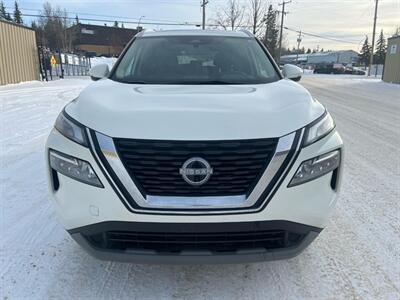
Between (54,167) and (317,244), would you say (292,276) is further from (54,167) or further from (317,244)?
(54,167)

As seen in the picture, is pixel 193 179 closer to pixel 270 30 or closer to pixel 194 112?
pixel 194 112

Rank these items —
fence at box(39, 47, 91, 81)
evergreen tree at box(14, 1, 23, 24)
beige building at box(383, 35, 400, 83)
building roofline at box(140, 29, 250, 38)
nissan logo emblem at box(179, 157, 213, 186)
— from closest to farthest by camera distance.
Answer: nissan logo emblem at box(179, 157, 213, 186)
building roofline at box(140, 29, 250, 38)
fence at box(39, 47, 91, 81)
beige building at box(383, 35, 400, 83)
evergreen tree at box(14, 1, 23, 24)

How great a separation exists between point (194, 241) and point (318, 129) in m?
1.03

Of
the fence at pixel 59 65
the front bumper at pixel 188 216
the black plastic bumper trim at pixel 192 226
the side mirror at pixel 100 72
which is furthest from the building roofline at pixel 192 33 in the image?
the fence at pixel 59 65

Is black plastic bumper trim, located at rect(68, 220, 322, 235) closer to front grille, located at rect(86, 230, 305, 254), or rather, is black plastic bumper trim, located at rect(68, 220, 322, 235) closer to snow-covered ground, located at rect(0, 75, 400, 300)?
front grille, located at rect(86, 230, 305, 254)

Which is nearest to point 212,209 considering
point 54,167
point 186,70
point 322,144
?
point 322,144

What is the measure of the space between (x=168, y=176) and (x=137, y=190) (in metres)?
0.19

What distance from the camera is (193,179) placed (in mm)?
2090

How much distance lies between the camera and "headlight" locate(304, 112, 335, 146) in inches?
88.4

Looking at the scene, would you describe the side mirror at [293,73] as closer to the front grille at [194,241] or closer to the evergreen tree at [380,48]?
the front grille at [194,241]

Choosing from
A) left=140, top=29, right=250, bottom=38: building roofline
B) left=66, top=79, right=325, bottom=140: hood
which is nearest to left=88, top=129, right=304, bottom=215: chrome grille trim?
left=66, top=79, right=325, bottom=140: hood

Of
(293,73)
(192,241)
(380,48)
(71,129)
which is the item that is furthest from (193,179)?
(380,48)

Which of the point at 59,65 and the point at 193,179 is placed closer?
the point at 193,179

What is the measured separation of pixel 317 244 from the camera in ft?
9.82
